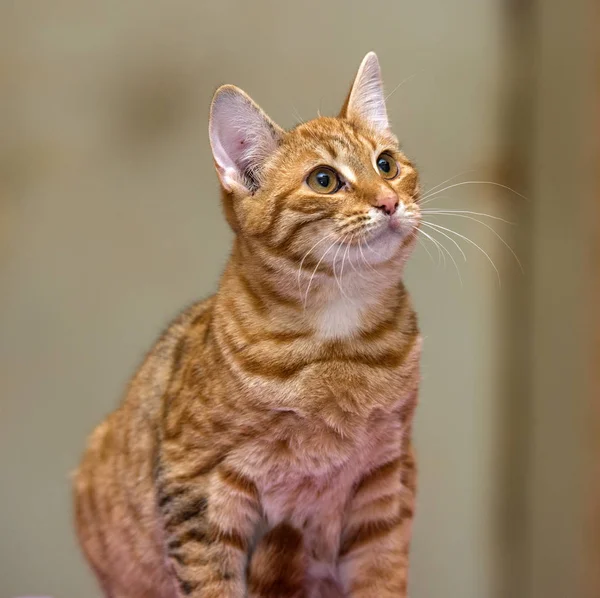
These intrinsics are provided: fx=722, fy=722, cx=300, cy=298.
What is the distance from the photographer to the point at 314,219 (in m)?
1.01

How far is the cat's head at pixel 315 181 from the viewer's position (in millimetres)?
986

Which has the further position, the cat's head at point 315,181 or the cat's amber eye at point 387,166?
the cat's amber eye at point 387,166

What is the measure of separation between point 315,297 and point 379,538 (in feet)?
1.35

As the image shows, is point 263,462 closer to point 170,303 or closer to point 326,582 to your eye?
point 326,582

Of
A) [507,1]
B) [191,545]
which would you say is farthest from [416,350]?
[507,1]

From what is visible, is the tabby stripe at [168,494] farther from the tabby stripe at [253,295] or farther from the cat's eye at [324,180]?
the cat's eye at [324,180]

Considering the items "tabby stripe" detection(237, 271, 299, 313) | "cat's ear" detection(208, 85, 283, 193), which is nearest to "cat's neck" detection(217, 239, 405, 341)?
"tabby stripe" detection(237, 271, 299, 313)

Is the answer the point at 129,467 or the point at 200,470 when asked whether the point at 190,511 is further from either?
the point at 129,467

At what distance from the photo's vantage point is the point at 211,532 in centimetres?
105

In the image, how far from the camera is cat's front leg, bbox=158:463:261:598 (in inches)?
40.9

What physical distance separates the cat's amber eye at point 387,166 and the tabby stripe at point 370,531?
54 centimetres

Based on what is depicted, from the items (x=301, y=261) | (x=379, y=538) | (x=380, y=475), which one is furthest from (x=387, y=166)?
(x=379, y=538)

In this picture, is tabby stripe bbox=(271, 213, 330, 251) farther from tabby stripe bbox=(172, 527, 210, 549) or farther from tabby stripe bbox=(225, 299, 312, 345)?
tabby stripe bbox=(172, 527, 210, 549)

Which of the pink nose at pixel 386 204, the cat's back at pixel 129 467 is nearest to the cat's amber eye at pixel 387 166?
the pink nose at pixel 386 204
